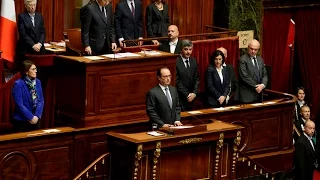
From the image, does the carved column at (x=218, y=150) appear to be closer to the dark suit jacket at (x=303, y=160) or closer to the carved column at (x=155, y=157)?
the carved column at (x=155, y=157)

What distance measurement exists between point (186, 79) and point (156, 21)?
45.2 inches

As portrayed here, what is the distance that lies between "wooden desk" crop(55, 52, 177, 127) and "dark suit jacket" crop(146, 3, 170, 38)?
1583mm

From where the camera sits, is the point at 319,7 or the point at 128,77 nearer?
the point at 128,77

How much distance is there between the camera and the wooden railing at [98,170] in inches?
410

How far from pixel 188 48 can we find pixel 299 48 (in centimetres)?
435

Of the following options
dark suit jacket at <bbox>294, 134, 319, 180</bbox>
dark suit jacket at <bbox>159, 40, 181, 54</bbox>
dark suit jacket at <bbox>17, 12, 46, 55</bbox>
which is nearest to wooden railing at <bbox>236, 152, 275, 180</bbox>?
dark suit jacket at <bbox>294, 134, 319, 180</bbox>

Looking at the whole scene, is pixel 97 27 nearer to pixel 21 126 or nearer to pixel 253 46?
pixel 21 126

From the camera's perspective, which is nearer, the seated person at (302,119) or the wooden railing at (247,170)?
the wooden railing at (247,170)

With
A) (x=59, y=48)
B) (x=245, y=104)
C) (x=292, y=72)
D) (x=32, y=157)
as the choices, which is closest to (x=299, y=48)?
(x=292, y=72)

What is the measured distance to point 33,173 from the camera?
35.0ft

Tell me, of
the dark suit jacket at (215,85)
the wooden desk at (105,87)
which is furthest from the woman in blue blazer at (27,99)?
the dark suit jacket at (215,85)

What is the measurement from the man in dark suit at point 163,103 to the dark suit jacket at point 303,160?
7.79 ft

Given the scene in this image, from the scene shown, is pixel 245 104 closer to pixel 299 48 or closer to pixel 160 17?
pixel 160 17

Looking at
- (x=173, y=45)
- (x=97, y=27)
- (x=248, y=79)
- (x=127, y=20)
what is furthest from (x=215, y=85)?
(x=97, y=27)
